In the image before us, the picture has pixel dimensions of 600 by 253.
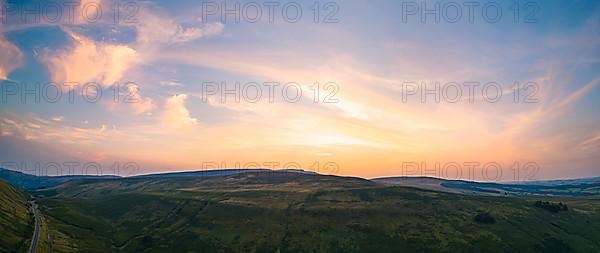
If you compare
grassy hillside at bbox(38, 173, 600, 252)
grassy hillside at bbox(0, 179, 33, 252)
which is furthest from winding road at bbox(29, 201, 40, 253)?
grassy hillside at bbox(38, 173, 600, 252)

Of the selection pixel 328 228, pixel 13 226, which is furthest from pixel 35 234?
pixel 328 228

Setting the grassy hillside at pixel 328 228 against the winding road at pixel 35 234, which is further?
the grassy hillside at pixel 328 228

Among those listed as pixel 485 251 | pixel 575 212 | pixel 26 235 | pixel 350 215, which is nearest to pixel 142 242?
pixel 26 235

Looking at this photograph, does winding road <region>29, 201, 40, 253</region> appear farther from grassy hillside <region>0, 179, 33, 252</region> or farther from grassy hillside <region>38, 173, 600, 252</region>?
grassy hillside <region>38, 173, 600, 252</region>

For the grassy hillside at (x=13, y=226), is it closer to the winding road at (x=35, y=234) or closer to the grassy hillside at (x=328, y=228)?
the winding road at (x=35, y=234)

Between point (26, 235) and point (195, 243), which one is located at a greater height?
point (26, 235)

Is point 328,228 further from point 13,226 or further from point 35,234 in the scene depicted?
point 13,226

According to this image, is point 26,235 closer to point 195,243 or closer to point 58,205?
point 195,243

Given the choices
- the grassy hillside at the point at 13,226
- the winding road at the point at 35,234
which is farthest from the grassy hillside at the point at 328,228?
→ the grassy hillside at the point at 13,226
